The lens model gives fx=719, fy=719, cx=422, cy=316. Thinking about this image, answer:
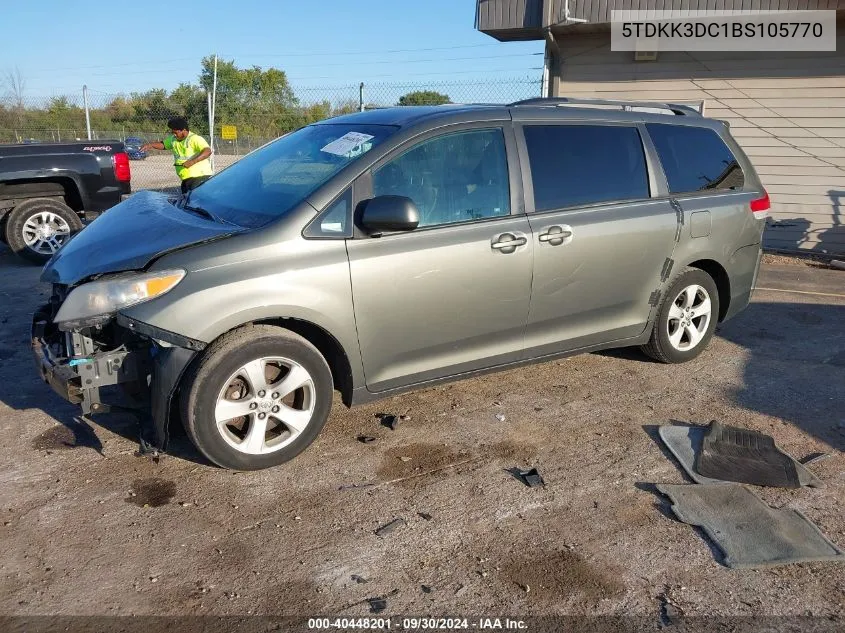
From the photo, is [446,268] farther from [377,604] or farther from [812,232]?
[812,232]

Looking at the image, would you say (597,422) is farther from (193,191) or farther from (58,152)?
(58,152)

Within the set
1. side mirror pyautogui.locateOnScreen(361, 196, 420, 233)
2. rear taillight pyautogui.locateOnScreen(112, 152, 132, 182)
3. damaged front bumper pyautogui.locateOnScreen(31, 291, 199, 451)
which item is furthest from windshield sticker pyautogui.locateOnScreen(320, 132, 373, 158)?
rear taillight pyautogui.locateOnScreen(112, 152, 132, 182)

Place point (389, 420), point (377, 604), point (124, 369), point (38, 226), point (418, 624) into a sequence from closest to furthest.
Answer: point (418, 624) < point (377, 604) < point (124, 369) < point (389, 420) < point (38, 226)

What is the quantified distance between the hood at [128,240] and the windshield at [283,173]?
19 cm

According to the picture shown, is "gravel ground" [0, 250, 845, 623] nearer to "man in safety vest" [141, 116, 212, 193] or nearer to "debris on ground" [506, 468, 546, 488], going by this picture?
"debris on ground" [506, 468, 546, 488]

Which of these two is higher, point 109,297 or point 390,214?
point 390,214

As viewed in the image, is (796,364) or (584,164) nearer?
(584,164)

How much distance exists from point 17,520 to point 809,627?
11.2ft

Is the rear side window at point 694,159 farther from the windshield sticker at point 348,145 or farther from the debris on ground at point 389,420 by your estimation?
the debris on ground at point 389,420

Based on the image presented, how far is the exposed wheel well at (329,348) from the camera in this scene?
3807 millimetres

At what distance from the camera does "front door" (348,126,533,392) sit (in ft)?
12.8

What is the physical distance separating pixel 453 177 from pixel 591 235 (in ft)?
3.37

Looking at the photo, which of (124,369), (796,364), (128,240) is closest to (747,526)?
(796,364)

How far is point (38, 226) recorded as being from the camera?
8.77 meters
